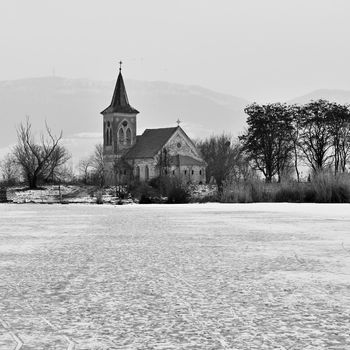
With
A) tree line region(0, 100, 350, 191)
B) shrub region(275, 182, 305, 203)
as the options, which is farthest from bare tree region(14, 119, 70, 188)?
shrub region(275, 182, 305, 203)

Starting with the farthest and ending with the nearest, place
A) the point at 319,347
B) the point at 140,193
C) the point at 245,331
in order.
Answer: the point at 140,193 → the point at 245,331 → the point at 319,347

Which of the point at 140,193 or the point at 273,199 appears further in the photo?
the point at 140,193

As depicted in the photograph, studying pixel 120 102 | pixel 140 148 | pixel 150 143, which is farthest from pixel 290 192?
pixel 120 102

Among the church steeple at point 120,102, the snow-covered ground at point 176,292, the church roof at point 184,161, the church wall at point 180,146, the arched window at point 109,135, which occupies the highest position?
the church steeple at point 120,102

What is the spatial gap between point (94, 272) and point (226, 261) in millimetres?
2323

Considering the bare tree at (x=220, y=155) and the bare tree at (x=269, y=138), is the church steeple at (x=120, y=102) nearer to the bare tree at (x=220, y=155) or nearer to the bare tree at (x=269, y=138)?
the bare tree at (x=220, y=155)

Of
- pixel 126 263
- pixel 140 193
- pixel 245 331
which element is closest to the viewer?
pixel 245 331

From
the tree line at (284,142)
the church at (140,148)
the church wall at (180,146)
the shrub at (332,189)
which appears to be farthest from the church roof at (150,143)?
the shrub at (332,189)

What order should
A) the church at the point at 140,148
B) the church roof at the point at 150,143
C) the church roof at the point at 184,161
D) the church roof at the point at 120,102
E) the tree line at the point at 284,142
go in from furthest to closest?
the church roof at the point at 120,102 → the church roof at the point at 150,143 → the church roof at the point at 184,161 → the church at the point at 140,148 → the tree line at the point at 284,142

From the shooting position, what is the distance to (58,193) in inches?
2608

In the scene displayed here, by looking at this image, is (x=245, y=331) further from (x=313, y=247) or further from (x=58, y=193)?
(x=58, y=193)

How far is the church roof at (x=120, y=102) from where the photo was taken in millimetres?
126688

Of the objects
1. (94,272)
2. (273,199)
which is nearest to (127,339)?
(94,272)

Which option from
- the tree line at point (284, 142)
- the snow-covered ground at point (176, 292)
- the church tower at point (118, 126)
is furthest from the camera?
the church tower at point (118, 126)
